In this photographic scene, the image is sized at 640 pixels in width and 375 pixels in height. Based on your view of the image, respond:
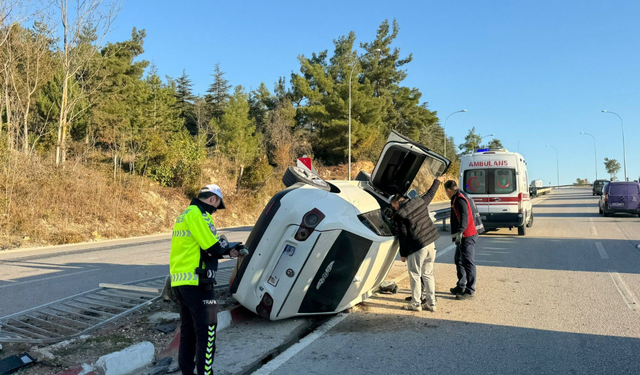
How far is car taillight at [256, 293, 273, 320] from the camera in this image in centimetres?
470

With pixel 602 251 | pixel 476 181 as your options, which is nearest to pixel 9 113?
pixel 476 181

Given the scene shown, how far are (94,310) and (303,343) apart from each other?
2.90 metres

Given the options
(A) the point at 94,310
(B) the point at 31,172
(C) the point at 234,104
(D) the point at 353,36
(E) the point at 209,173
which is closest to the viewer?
(A) the point at 94,310

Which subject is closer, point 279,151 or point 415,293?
point 415,293

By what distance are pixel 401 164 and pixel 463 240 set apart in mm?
1449

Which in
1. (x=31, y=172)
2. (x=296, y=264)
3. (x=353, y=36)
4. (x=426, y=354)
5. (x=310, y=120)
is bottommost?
(x=426, y=354)

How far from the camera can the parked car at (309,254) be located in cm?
454

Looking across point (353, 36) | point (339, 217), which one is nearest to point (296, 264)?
point (339, 217)

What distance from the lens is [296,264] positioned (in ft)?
14.9

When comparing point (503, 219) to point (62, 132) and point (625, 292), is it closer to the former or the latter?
point (625, 292)

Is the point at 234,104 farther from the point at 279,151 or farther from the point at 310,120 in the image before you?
the point at 310,120

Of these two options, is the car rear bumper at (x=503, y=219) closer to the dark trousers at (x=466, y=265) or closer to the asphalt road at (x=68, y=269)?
the dark trousers at (x=466, y=265)

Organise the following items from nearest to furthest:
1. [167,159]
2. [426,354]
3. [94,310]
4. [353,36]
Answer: [426,354] → [94,310] → [167,159] → [353,36]

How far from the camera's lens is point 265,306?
15.6 ft
